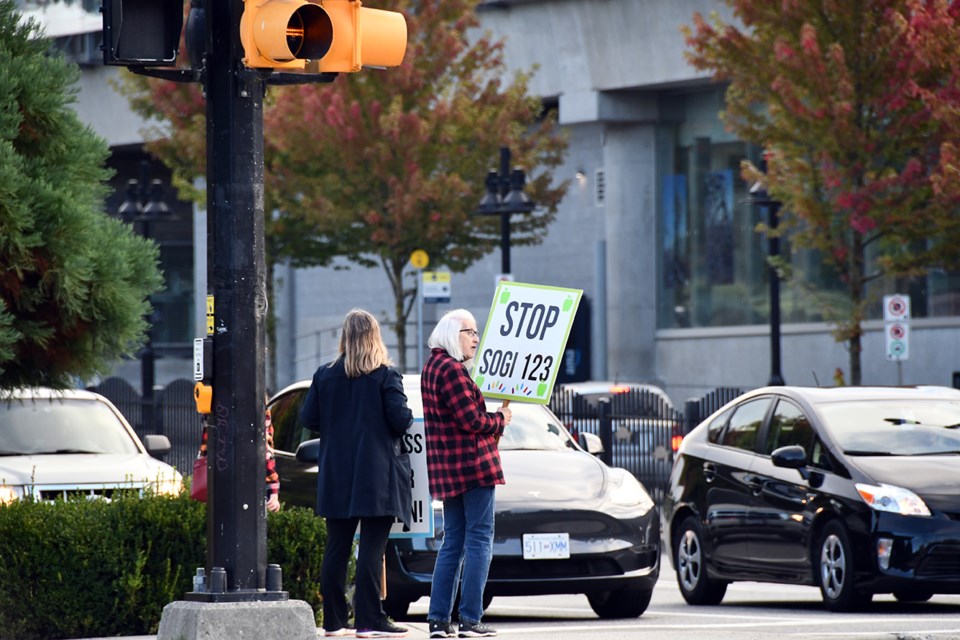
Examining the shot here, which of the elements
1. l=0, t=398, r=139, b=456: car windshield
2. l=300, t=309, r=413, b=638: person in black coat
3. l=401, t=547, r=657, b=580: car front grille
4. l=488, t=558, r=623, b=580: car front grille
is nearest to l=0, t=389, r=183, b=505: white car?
l=0, t=398, r=139, b=456: car windshield

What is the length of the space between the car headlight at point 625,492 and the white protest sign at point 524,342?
1.91 meters

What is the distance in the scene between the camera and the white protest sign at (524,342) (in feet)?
37.1

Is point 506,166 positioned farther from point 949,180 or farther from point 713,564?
point 713,564

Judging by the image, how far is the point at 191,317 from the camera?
54.5m

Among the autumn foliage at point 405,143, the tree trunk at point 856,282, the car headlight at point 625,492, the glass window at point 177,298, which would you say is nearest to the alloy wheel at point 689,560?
the car headlight at point 625,492

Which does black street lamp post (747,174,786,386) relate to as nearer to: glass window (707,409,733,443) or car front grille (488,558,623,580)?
glass window (707,409,733,443)

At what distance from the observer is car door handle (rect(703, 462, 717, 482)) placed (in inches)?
584

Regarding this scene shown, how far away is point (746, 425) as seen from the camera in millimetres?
14750

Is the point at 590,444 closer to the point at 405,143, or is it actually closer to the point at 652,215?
the point at 405,143

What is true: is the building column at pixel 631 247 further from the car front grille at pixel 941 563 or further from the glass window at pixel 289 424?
the car front grille at pixel 941 563

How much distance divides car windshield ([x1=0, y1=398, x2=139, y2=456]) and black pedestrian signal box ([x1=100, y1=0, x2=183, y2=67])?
712cm

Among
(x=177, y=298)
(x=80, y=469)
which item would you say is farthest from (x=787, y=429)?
(x=177, y=298)

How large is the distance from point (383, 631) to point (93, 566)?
162 centimetres

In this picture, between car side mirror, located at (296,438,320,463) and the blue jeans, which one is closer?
the blue jeans
